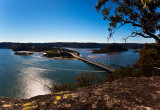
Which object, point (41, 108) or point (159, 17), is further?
point (159, 17)

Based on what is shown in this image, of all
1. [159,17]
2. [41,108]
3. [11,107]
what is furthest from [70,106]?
[159,17]

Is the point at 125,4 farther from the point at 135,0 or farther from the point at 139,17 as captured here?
the point at 139,17

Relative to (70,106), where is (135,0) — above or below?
above

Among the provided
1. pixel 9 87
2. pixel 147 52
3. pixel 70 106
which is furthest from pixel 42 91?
pixel 70 106

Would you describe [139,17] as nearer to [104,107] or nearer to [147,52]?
[104,107]

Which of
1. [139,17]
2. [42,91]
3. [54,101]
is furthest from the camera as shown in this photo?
[42,91]

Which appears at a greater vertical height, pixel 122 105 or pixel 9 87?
pixel 122 105

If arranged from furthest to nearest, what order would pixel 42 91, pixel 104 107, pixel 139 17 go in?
pixel 42 91 → pixel 139 17 → pixel 104 107

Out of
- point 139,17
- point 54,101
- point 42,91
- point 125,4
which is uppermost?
point 125,4

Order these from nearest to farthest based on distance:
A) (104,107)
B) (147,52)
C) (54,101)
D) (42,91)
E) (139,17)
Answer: (104,107) → (54,101) → (139,17) → (147,52) → (42,91)
